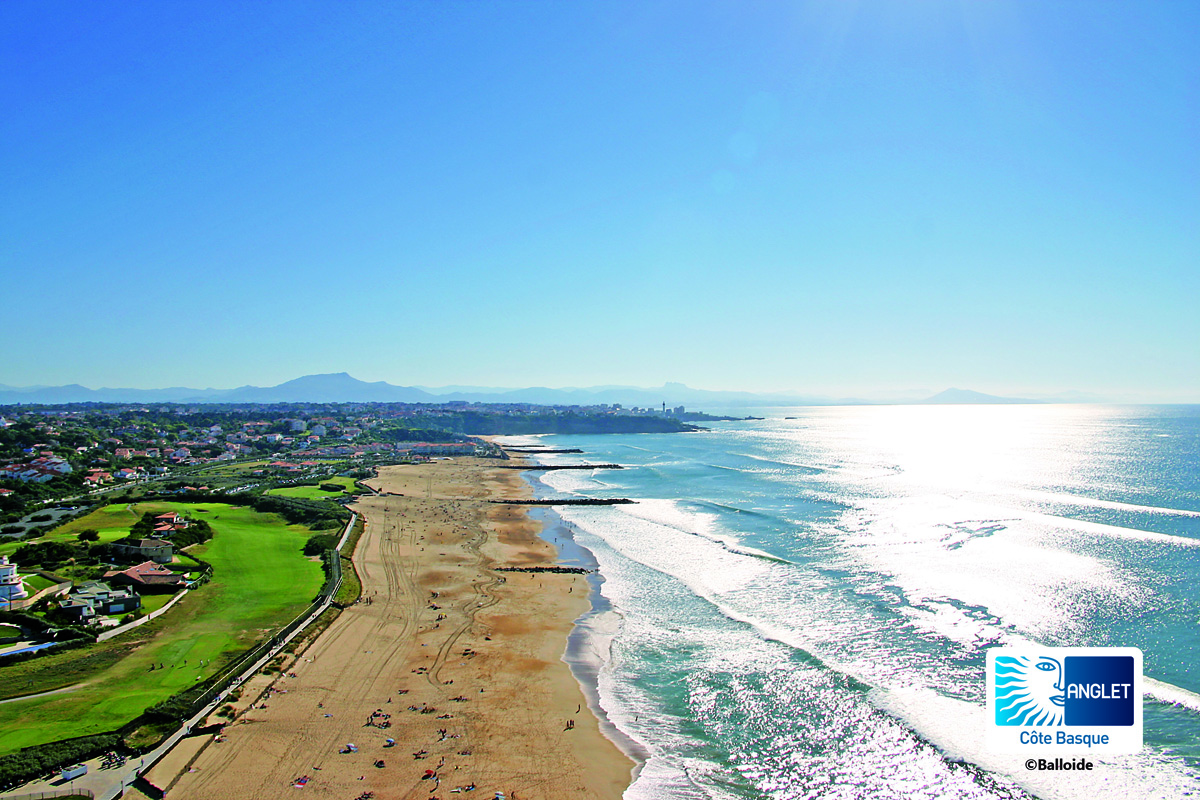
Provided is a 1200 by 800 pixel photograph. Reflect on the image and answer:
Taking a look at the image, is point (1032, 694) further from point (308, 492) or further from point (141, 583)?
point (308, 492)

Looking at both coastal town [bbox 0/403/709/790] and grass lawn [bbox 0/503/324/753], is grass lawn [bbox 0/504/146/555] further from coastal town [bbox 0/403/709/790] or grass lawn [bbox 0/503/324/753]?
grass lawn [bbox 0/503/324/753]

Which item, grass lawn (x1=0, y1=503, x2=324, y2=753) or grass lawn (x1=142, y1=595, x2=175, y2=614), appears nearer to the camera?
grass lawn (x1=0, y1=503, x2=324, y2=753)

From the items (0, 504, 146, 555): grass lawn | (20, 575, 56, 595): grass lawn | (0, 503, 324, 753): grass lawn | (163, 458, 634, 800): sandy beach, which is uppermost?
(20, 575, 56, 595): grass lawn

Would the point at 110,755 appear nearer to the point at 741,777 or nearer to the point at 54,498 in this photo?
the point at 741,777

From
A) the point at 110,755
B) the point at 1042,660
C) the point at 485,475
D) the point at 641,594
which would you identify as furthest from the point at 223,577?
the point at 485,475

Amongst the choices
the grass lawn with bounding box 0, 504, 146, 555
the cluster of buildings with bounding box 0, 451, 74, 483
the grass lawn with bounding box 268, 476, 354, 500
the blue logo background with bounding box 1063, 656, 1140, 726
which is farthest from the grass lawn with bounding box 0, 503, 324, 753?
the cluster of buildings with bounding box 0, 451, 74, 483

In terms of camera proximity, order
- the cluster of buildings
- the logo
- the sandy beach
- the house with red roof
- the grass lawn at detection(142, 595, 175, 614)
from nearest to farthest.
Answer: the sandy beach < the logo < the grass lawn at detection(142, 595, 175, 614) < the house with red roof < the cluster of buildings

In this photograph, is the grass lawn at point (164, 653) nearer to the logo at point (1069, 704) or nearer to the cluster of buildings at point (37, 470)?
the logo at point (1069, 704)

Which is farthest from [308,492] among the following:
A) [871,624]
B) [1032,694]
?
[1032,694]
